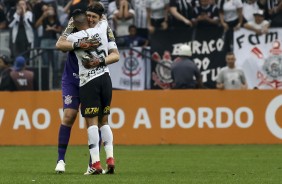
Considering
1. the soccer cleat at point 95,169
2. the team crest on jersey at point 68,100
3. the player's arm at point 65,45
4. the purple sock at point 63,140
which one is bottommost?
the soccer cleat at point 95,169

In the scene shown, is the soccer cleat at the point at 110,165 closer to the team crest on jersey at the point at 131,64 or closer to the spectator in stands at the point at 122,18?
the team crest on jersey at the point at 131,64

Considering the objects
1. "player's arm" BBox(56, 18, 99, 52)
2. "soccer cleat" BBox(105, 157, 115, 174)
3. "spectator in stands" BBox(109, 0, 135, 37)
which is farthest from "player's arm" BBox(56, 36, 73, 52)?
"spectator in stands" BBox(109, 0, 135, 37)

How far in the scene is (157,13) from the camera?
2348cm

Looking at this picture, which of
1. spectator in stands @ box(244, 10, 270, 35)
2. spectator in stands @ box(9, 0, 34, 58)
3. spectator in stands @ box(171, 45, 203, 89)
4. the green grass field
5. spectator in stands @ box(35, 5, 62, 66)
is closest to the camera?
the green grass field

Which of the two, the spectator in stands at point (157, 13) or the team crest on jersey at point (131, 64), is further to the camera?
the spectator in stands at point (157, 13)

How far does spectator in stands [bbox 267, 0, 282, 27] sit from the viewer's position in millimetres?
22812

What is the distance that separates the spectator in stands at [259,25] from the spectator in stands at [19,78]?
5.25 meters

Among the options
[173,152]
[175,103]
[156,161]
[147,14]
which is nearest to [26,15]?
[147,14]

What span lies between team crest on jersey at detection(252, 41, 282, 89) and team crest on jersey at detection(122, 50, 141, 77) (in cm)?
284

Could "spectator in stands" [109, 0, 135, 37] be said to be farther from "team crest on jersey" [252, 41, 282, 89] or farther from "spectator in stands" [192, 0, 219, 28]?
"team crest on jersey" [252, 41, 282, 89]

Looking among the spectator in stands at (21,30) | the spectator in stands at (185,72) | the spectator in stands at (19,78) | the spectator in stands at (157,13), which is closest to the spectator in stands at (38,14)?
the spectator in stands at (21,30)

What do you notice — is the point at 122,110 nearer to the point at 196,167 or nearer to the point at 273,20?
the point at 273,20

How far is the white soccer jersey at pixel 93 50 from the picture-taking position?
1225 cm

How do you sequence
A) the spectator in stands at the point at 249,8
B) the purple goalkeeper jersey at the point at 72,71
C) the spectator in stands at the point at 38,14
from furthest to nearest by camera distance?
1. the spectator in stands at the point at 38,14
2. the spectator in stands at the point at 249,8
3. the purple goalkeeper jersey at the point at 72,71
